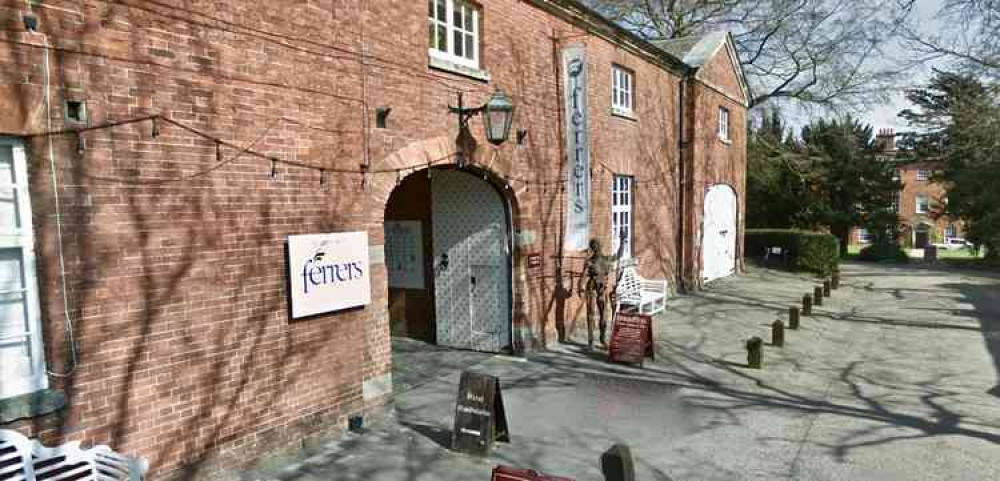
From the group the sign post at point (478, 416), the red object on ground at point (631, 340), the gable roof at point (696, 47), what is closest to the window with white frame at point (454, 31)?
the sign post at point (478, 416)

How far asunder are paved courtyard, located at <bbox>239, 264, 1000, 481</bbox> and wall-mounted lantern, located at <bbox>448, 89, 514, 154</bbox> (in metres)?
3.41

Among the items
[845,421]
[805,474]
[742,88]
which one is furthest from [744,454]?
[742,88]

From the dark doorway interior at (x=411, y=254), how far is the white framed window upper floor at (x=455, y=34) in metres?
2.32

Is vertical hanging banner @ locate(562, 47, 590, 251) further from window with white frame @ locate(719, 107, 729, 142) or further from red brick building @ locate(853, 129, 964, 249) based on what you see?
red brick building @ locate(853, 129, 964, 249)

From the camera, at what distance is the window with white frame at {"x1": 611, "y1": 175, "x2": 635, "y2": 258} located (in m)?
12.9

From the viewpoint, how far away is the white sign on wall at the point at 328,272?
6105 mm

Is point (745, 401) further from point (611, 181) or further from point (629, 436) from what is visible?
point (611, 181)

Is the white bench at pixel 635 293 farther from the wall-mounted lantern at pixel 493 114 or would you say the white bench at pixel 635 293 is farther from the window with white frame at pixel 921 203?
the window with white frame at pixel 921 203

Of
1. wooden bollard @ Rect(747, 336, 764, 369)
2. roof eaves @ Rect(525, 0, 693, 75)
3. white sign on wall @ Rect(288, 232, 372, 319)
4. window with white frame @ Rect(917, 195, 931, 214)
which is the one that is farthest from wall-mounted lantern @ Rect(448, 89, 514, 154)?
window with white frame @ Rect(917, 195, 931, 214)

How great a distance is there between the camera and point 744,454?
6.14 meters

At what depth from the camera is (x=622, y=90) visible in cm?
1316

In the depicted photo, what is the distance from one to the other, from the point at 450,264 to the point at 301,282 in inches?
171

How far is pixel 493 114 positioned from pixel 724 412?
469 cm

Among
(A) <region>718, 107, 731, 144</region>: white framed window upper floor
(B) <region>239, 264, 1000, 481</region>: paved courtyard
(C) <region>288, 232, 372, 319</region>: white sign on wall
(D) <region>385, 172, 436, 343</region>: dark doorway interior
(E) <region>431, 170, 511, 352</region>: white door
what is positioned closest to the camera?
(B) <region>239, 264, 1000, 481</region>: paved courtyard
